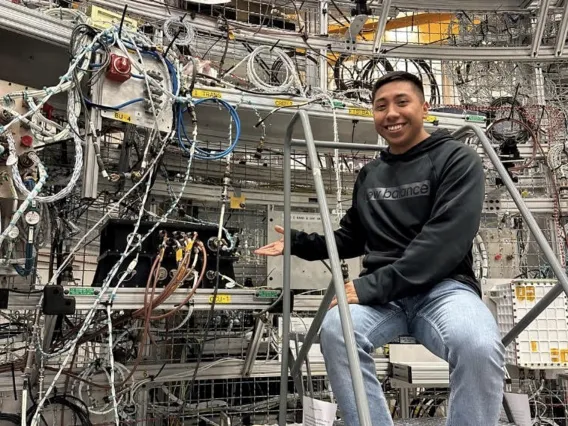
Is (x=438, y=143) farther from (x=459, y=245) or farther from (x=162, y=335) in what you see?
(x=162, y=335)

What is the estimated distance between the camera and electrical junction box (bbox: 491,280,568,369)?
8.54 feet

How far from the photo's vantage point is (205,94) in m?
2.28

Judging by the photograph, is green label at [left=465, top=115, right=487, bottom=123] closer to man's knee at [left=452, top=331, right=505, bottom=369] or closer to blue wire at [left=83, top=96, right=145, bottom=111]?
blue wire at [left=83, top=96, right=145, bottom=111]

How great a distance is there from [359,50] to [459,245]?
2705 mm

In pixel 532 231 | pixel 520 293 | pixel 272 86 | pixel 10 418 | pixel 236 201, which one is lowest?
pixel 10 418

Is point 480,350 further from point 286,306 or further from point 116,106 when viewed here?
point 116,106

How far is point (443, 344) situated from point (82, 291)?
1267 millimetres

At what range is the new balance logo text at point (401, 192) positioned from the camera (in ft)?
4.37

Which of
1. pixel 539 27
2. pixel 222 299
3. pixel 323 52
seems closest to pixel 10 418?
pixel 222 299

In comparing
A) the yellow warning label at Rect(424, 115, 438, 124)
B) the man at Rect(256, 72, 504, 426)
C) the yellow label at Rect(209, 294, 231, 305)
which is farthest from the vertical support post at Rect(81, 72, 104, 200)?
the yellow warning label at Rect(424, 115, 438, 124)

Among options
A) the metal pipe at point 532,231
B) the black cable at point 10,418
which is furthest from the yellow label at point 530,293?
the black cable at point 10,418

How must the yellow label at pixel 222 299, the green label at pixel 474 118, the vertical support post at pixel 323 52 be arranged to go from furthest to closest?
the vertical support post at pixel 323 52 → the green label at pixel 474 118 → the yellow label at pixel 222 299

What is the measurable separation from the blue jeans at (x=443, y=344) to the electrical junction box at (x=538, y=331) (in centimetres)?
167

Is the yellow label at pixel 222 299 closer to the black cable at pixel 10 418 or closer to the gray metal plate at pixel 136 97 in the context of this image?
the gray metal plate at pixel 136 97
